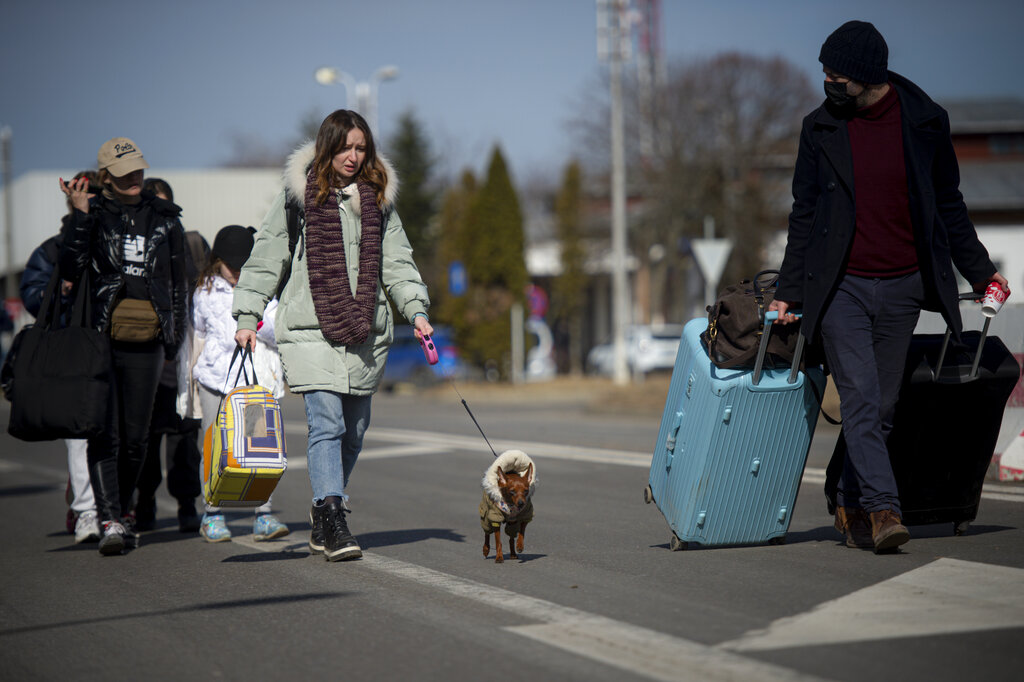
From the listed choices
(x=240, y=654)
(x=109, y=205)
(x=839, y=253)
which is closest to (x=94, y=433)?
(x=109, y=205)

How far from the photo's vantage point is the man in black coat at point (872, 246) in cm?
511

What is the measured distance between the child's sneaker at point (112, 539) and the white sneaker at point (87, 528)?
51cm

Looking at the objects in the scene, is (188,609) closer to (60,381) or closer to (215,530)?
(60,381)

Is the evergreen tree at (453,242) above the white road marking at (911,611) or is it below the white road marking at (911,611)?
above

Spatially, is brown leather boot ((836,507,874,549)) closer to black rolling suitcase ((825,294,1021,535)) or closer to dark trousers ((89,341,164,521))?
black rolling suitcase ((825,294,1021,535))

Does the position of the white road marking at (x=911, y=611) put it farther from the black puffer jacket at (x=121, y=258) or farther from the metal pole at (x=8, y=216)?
the metal pole at (x=8, y=216)

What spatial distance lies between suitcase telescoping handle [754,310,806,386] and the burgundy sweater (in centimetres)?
39

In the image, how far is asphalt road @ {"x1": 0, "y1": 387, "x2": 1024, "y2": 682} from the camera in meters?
3.73

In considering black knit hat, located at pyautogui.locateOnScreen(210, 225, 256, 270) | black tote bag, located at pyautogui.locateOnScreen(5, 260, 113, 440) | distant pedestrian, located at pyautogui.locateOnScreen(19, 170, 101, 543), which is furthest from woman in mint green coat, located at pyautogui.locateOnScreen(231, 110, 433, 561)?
distant pedestrian, located at pyautogui.locateOnScreen(19, 170, 101, 543)

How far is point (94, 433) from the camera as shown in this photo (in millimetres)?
6316

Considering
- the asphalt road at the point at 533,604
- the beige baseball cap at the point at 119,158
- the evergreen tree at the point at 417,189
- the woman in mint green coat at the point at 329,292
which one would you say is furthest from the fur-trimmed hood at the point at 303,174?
the evergreen tree at the point at 417,189

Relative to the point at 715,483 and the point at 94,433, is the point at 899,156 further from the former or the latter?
the point at 94,433

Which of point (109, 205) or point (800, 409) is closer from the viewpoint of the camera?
point (800, 409)

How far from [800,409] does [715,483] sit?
519 millimetres
